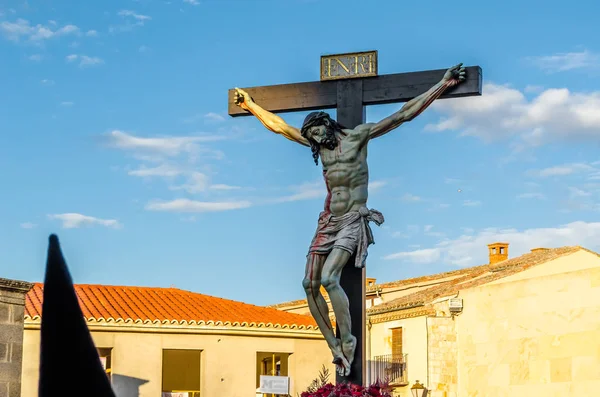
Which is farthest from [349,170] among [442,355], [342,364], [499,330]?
[442,355]

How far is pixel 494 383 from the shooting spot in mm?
25688

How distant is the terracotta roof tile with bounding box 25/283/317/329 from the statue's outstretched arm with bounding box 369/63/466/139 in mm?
17577

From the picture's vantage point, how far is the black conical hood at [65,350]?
2.82m

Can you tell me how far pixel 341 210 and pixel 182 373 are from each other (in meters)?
19.6

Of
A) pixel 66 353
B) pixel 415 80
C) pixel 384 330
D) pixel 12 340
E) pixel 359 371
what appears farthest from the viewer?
pixel 384 330

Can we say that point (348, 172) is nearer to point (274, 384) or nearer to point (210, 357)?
point (274, 384)

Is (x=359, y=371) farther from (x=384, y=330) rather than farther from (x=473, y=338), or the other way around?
(x=384, y=330)

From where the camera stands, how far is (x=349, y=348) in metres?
7.75

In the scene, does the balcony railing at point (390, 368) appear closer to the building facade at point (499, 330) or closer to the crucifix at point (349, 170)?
the building facade at point (499, 330)

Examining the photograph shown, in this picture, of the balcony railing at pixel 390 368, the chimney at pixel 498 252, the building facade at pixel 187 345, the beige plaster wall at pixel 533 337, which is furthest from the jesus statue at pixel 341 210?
the chimney at pixel 498 252

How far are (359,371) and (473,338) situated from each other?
66.6 ft

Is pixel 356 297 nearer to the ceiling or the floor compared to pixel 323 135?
nearer to the floor

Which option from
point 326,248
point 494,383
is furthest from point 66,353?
point 494,383

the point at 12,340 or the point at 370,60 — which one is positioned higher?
the point at 370,60
